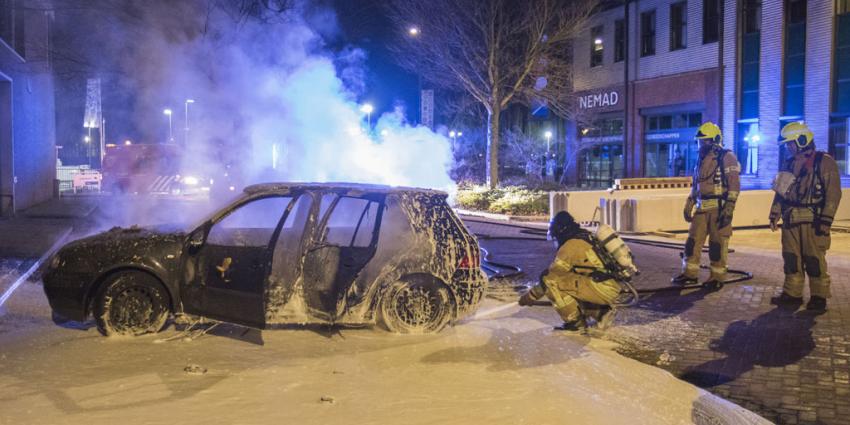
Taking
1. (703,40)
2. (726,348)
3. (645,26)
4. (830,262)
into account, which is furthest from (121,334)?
(645,26)

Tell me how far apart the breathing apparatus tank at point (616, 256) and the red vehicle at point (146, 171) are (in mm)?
17381

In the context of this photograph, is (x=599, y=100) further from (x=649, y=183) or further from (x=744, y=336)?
(x=744, y=336)

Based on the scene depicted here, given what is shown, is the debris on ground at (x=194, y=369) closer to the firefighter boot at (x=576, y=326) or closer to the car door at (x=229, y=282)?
the car door at (x=229, y=282)

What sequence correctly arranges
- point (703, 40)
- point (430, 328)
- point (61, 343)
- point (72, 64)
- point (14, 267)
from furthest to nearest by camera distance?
point (703, 40) → point (72, 64) → point (14, 267) → point (430, 328) → point (61, 343)

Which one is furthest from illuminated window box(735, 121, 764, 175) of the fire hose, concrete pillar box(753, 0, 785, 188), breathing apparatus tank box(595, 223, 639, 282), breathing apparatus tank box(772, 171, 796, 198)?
breathing apparatus tank box(595, 223, 639, 282)

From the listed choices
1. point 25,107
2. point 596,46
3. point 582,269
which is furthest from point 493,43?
point 582,269

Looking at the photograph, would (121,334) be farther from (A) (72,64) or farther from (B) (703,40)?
(B) (703,40)

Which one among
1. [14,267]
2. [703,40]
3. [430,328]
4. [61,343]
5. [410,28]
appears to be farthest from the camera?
[703,40]

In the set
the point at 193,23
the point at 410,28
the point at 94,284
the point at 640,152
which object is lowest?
the point at 94,284

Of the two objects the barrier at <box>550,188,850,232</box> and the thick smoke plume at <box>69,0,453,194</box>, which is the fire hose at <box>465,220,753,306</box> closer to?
the barrier at <box>550,188,850,232</box>

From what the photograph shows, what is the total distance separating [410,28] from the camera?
78.6 ft

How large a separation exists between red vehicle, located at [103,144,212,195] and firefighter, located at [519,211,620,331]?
56.2 feet

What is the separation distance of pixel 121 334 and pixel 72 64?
19.1 metres

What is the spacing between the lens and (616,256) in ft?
20.2
